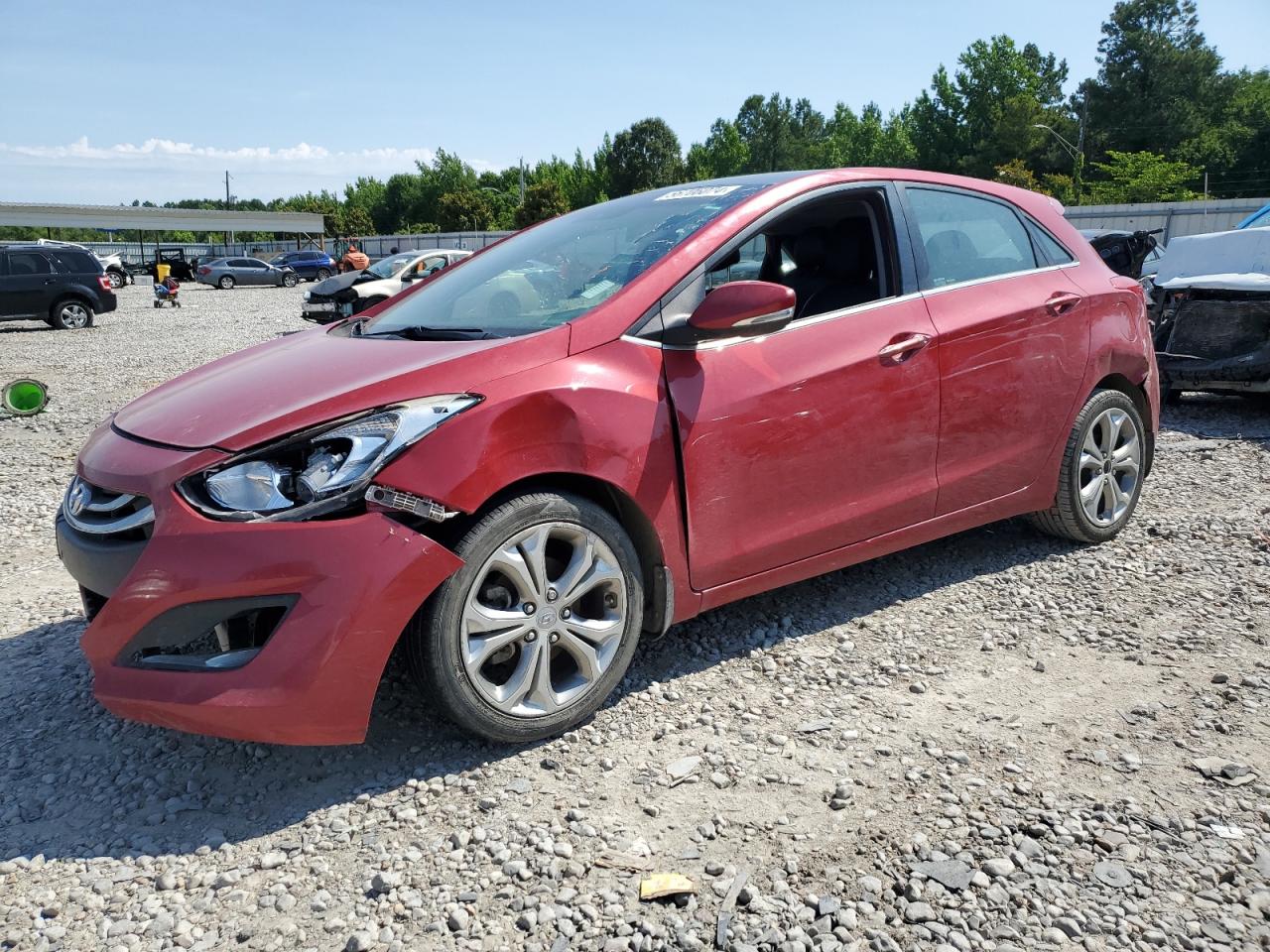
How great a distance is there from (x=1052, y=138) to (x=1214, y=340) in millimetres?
66206

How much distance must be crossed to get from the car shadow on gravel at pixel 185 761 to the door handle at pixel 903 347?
104cm

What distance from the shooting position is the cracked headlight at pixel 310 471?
253 centimetres

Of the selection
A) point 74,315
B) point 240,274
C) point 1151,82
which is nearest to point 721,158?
point 1151,82

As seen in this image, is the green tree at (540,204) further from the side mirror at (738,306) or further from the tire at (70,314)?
the side mirror at (738,306)

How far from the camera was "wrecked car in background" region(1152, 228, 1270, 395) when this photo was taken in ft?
24.9

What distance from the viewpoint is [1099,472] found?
15.0 ft

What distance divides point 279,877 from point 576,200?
84.1 metres

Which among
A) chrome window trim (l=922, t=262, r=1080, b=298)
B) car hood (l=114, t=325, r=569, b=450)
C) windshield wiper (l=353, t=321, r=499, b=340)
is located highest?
chrome window trim (l=922, t=262, r=1080, b=298)

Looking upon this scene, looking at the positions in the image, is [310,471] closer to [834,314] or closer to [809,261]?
[834,314]

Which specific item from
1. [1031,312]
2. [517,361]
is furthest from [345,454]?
[1031,312]

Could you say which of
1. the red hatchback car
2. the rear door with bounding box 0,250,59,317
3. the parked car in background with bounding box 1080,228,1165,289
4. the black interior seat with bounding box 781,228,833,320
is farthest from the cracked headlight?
the rear door with bounding box 0,250,59,317

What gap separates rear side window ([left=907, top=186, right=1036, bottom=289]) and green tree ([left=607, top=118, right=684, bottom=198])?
73.8 meters

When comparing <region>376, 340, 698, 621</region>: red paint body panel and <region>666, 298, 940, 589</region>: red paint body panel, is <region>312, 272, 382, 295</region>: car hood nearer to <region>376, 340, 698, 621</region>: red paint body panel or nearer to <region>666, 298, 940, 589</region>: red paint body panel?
<region>666, 298, 940, 589</region>: red paint body panel

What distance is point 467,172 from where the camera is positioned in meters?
93.6
